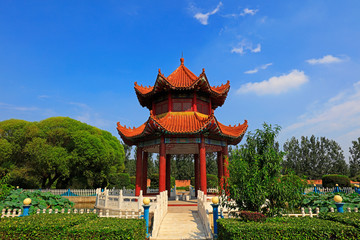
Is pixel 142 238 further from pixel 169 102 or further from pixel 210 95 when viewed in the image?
pixel 210 95

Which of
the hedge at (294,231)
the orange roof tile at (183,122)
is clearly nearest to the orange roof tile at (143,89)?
the orange roof tile at (183,122)

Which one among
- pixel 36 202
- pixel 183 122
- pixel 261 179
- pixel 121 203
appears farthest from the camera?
pixel 183 122

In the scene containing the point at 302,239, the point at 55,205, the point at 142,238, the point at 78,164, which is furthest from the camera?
the point at 78,164

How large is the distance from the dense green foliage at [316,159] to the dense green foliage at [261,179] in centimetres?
5328

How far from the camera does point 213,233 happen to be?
913cm

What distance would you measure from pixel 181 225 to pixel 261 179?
4.90 m

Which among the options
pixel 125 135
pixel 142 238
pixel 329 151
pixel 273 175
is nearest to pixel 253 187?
pixel 273 175

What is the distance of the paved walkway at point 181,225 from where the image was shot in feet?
30.9

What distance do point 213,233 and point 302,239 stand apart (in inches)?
153

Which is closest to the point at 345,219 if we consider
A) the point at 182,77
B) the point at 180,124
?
the point at 180,124

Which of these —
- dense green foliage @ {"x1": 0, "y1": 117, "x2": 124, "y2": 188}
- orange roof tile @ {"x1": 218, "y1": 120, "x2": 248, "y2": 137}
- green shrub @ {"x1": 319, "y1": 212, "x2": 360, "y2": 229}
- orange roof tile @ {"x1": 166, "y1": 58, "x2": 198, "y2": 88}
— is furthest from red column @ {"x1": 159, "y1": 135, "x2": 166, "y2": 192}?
dense green foliage @ {"x1": 0, "y1": 117, "x2": 124, "y2": 188}

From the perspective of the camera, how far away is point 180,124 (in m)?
15.9

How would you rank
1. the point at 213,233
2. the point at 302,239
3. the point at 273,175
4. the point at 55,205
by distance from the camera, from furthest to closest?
the point at 55,205 → the point at 213,233 → the point at 273,175 → the point at 302,239

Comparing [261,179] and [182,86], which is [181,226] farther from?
[182,86]
